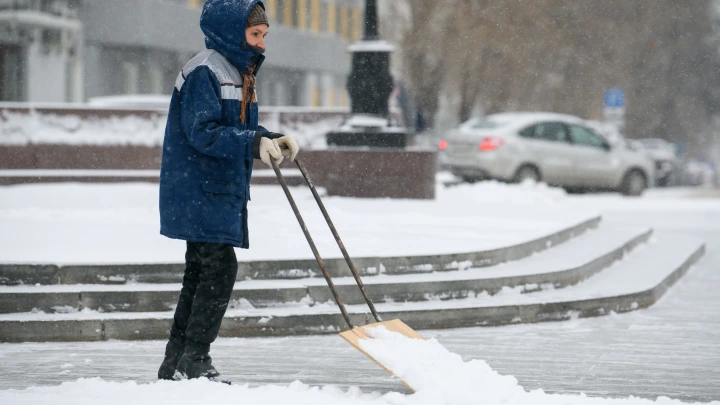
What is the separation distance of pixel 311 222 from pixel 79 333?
11.8ft

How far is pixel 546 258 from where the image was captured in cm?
959

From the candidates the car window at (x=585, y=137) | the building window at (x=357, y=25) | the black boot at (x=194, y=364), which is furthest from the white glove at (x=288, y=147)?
the building window at (x=357, y=25)

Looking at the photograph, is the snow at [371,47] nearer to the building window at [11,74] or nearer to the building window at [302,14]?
the building window at [11,74]

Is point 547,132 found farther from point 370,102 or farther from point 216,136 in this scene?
point 216,136

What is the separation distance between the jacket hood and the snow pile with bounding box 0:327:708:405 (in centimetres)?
137

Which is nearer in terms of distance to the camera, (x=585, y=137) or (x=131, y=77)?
(x=585, y=137)

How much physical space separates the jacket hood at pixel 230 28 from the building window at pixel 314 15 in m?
43.6

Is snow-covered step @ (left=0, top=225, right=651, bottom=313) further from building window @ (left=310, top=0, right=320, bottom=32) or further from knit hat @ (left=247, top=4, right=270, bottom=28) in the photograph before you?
building window @ (left=310, top=0, right=320, bottom=32)

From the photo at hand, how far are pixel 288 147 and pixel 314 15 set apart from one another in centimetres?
4423

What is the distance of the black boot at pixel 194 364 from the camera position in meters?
5.23

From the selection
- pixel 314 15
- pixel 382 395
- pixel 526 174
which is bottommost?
pixel 526 174

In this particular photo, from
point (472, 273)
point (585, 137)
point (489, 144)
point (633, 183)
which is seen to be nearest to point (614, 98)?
point (633, 183)

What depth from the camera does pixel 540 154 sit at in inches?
812

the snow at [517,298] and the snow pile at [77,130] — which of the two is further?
the snow pile at [77,130]
